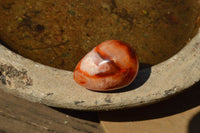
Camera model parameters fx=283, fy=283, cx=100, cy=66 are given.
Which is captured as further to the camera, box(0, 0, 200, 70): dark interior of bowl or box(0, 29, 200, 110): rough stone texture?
box(0, 0, 200, 70): dark interior of bowl

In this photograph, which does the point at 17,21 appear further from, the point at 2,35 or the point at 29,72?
the point at 29,72

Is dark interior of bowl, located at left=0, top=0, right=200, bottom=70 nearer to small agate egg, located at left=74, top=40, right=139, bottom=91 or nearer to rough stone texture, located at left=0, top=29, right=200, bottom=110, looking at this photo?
rough stone texture, located at left=0, top=29, right=200, bottom=110

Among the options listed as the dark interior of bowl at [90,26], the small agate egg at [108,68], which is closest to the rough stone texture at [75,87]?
the small agate egg at [108,68]

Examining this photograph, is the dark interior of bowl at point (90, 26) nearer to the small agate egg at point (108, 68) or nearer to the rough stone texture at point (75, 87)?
the rough stone texture at point (75, 87)

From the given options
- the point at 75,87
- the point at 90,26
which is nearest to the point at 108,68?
the point at 75,87

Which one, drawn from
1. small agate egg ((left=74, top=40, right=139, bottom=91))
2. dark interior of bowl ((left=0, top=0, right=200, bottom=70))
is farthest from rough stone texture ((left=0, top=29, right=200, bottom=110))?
dark interior of bowl ((left=0, top=0, right=200, bottom=70))

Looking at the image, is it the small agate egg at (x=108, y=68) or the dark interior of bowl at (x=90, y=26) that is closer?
the small agate egg at (x=108, y=68)
